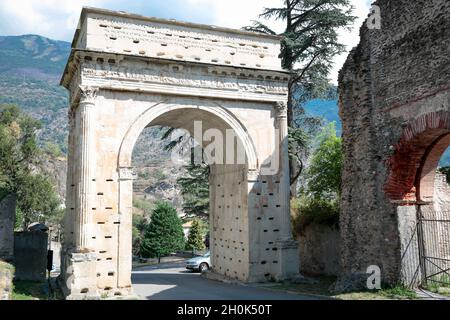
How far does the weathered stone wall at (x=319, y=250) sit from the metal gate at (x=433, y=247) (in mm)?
5926

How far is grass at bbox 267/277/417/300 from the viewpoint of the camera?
10.3 metres

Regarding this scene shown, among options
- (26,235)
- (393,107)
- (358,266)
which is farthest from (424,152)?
(26,235)

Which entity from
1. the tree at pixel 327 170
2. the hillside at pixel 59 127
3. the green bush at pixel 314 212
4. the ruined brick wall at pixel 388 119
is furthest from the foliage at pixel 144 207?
the ruined brick wall at pixel 388 119

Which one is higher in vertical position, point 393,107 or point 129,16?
point 129,16

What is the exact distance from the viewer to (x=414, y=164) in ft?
36.5

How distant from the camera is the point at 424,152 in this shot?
11.0 meters

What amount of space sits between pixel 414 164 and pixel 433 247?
2.10 metres

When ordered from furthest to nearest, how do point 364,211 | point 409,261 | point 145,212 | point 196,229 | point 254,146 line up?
point 145,212 → point 196,229 → point 254,146 → point 364,211 → point 409,261

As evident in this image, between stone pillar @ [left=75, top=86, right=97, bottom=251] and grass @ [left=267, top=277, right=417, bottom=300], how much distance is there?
6.28 m

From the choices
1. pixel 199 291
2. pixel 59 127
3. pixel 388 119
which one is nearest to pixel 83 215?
pixel 199 291

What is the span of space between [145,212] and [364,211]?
7728 cm

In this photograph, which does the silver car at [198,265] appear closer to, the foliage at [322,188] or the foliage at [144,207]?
the foliage at [322,188]

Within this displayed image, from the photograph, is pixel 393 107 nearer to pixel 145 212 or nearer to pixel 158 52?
pixel 158 52

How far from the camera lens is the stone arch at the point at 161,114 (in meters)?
14.6
